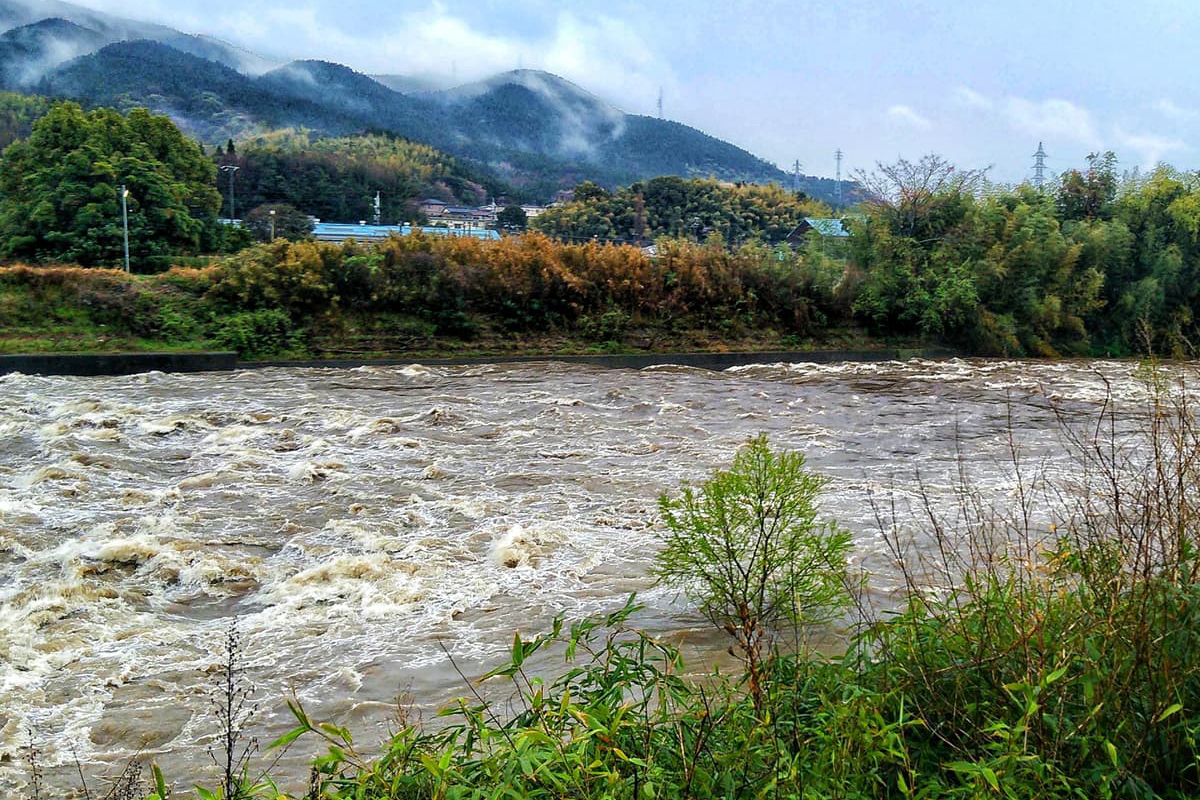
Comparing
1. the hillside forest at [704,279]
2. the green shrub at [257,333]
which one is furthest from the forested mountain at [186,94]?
the green shrub at [257,333]

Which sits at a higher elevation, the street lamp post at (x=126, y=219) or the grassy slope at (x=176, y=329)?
the street lamp post at (x=126, y=219)

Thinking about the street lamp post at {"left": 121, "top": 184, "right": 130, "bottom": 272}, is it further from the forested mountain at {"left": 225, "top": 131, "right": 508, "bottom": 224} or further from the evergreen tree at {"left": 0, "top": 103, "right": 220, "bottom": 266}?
the forested mountain at {"left": 225, "top": 131, "right": 508, "bottom": 224}

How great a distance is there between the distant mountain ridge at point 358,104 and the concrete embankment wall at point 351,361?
225ft

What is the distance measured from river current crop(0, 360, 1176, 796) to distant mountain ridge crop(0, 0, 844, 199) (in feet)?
244

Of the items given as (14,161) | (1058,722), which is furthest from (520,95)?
(1058,722)

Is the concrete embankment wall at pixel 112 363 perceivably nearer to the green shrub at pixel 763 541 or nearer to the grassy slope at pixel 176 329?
the grassy slope at pixel 176 329

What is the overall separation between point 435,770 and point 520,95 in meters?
138

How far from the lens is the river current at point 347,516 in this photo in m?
4.46

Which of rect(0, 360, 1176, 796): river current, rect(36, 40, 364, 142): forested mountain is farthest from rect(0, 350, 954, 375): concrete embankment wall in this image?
rect(36, 40, 364, 142): forested mountain

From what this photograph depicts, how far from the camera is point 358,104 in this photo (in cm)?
11350

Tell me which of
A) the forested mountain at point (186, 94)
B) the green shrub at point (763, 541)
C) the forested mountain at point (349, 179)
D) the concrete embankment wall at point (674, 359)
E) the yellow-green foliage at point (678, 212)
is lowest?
the concrete embankment wall at point (674, 359)

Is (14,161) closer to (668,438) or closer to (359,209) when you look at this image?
(359,209)

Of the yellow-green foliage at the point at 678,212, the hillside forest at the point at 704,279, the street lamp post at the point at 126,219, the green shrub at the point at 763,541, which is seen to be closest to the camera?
the green shrub at the point at 763,541

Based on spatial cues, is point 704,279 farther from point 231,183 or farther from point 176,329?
point 231,183
